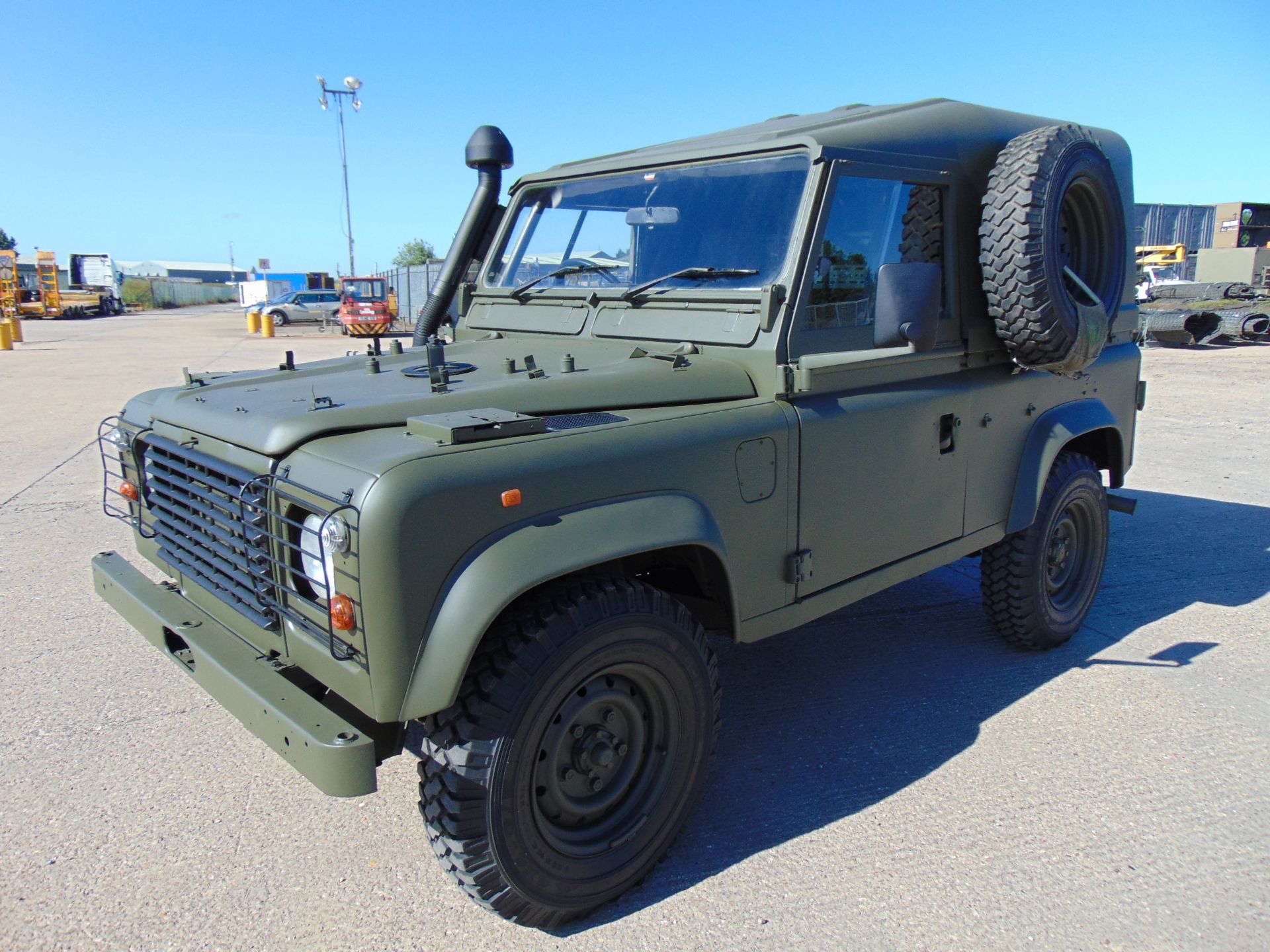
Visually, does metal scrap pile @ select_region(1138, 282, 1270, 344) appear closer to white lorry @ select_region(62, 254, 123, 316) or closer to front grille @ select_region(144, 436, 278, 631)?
front grille @ select_region(144, 436, 278, 631)

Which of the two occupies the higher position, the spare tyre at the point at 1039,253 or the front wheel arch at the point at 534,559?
the spare tyre at the point at 1039,253

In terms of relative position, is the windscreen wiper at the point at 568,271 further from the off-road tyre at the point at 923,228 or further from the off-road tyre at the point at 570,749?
the off-road tyre at the point at 570,749

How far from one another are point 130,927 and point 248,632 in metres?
0.82

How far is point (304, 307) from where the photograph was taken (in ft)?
113

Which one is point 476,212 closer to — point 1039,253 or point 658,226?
point 658,226

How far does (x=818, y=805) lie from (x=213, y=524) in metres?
2.10

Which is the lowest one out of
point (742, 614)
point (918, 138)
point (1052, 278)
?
point (742, 614)

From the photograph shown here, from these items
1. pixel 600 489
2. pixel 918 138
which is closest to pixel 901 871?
pixel 600 489

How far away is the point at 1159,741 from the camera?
345cm

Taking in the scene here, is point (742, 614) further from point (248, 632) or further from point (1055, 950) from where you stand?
point (248, 632)

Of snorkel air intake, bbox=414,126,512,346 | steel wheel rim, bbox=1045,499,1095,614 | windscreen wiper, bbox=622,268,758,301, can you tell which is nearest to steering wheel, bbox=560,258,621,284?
windscreen wiper, bbox=622,268,758,301

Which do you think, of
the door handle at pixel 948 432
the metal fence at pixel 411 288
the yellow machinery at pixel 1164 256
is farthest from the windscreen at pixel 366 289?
the door handle at pixel 948 432

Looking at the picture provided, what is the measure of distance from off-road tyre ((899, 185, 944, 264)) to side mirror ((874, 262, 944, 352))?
468 mm

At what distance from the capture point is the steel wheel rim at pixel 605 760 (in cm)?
243
